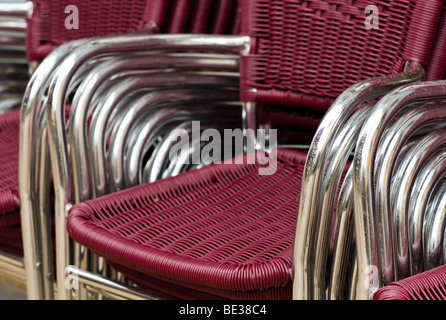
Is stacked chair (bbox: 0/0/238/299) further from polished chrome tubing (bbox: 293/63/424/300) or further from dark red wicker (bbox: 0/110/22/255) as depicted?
polished chrome tubing (bbox: 293/63/424/300)

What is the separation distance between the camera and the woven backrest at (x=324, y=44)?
1.07 metres

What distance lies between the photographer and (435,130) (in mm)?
919

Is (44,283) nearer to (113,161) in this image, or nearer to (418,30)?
(113,161)

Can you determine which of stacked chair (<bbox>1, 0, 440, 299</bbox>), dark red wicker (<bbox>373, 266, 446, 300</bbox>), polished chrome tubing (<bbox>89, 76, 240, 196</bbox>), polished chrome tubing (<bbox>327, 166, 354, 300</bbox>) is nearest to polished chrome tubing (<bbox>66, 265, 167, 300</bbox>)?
stacked chair (<bbox>1, 0, 440, 299</bbox>)

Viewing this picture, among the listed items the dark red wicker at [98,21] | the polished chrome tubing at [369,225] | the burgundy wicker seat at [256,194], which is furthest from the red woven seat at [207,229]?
the dark red wicker at [98,21]

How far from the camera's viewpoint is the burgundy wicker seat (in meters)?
0.87

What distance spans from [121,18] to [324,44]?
1.48ft

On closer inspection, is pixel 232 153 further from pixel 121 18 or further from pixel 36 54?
pixel 36 54

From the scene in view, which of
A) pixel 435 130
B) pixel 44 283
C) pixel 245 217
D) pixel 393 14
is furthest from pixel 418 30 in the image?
pixel 44 283

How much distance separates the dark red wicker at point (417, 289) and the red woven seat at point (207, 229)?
166 mm

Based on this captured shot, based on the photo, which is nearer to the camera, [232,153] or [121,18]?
[232,153]

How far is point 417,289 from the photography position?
69cm

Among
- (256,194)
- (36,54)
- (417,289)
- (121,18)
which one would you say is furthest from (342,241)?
(36,54)

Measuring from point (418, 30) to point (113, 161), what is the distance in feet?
1.64
